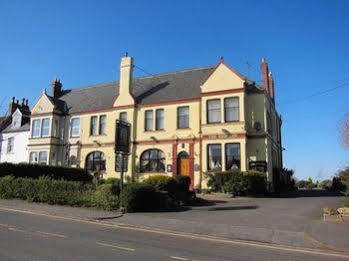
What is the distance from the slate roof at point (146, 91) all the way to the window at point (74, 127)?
41.0 inches

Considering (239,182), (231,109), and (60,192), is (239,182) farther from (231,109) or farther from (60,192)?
(60,192)

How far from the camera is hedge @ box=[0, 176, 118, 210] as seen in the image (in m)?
19.4

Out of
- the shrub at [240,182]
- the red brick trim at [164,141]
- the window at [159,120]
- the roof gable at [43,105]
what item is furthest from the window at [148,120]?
the roof gable at [43,105]

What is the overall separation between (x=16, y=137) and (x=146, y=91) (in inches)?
710

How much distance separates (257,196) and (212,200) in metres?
4.40

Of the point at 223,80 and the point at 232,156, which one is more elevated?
the point at 223,80

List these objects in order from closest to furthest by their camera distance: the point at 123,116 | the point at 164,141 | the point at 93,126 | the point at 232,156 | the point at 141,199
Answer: the point at 141,199 → the point at 232,156 → the point at 164,141 → the point at 123,116 → the point at 93,126

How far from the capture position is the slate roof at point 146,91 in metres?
35.0

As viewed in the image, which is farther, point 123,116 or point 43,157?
point 43,157


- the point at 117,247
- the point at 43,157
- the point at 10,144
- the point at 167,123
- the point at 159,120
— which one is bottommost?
the point at 117,247

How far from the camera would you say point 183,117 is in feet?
110

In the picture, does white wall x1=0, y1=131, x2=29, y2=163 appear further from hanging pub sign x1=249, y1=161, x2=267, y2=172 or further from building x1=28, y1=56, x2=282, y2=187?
hanging pub sign x1=249, y1=161, x2=267, y2=172

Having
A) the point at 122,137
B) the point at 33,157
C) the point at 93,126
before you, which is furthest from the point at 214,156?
the point at 33,157

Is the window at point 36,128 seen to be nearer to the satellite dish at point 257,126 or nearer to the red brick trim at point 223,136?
the red brick trim at point 223,136
